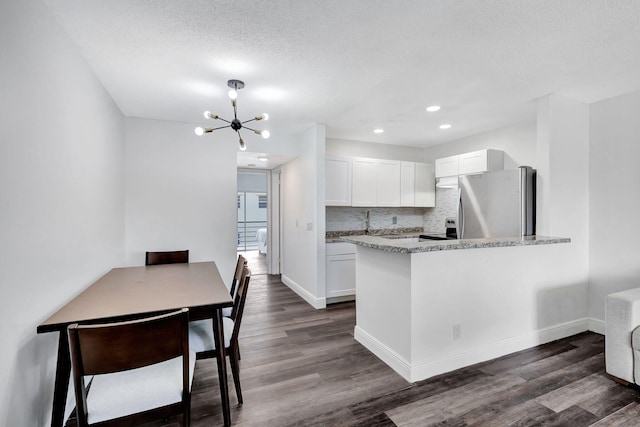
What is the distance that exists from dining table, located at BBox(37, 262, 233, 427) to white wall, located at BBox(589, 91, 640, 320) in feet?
12.3

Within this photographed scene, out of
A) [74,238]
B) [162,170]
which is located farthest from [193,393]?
[162,170]

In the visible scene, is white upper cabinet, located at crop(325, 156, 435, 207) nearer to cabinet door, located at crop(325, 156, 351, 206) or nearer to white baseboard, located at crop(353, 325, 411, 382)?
cabinet door, located at crop(325, 156, 351, 206)

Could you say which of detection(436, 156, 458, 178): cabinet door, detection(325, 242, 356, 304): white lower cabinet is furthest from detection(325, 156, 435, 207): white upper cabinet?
detection(325, 242, 356, 304): white lower cabinet

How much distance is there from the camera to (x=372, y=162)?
4.68m

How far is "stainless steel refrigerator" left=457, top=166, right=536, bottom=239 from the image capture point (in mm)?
3158

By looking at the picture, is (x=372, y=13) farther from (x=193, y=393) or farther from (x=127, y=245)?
(x=127, y=245)

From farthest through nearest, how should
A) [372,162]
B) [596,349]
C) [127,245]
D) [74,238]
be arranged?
[372,162]
[127,245]
[596,349]
[74,238]

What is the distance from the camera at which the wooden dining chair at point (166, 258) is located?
10.6 feet

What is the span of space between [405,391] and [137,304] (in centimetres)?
187

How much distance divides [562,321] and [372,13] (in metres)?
3.36

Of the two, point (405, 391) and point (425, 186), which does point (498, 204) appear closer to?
point (425, 186)

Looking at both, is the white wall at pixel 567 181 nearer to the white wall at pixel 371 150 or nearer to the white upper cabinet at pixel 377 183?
the white upper cabinet at pixel 377 183

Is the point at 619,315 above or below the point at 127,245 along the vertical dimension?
below

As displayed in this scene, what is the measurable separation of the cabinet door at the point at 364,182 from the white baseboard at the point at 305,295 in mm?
1487
